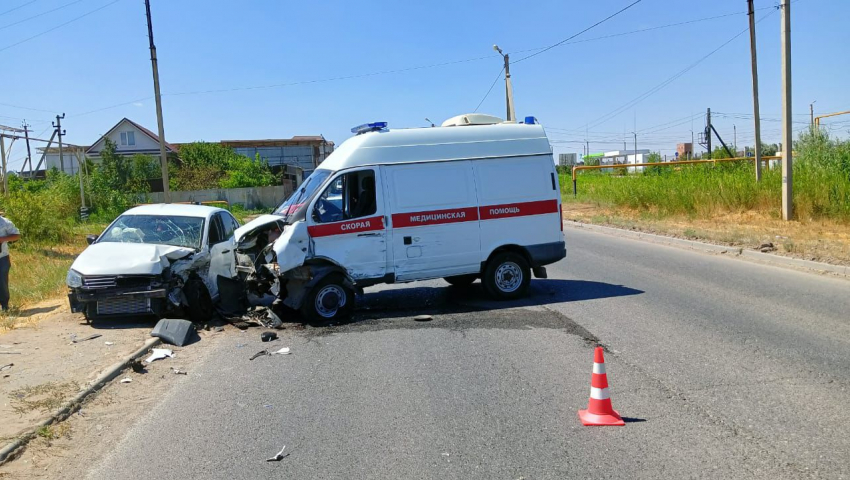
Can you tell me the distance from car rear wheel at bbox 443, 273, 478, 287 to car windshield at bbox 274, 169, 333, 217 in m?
2.62

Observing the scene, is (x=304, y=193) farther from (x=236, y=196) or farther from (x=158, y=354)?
(x=236, y=196)

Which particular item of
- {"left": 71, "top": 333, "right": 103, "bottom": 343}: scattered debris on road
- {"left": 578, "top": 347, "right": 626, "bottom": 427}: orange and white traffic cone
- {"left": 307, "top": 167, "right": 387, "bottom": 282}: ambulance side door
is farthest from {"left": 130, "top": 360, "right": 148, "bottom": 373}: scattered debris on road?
{"left": 578, "top": 347, "right": 626, "bottom": 427}: orange and white traffic cone

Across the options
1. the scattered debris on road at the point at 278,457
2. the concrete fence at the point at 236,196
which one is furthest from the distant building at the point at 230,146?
the scattered debris on road at the point at 278,457

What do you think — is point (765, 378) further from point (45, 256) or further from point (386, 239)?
point (45, 256)

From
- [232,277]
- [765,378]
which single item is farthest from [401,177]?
[765,378]

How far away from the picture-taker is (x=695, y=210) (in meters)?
22.4

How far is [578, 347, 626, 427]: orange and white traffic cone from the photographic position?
16.9 feet

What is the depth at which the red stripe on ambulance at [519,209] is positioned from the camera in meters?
10.3

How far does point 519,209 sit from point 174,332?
5164 millimetres

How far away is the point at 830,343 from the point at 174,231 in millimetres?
8831

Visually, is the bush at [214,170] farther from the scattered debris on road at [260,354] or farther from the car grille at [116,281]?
the scattered debris on road at [260,354]

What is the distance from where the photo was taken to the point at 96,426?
5.81m

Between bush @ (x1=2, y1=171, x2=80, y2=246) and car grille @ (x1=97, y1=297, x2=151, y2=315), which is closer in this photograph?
car grille @ (x1=97, y1=297, x2=151, y2=315)

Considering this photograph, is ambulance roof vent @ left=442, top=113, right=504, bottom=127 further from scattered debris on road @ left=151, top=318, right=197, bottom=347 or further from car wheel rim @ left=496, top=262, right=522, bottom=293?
scattered debris on road @ left=151, top=318, right=197, bottom=347
